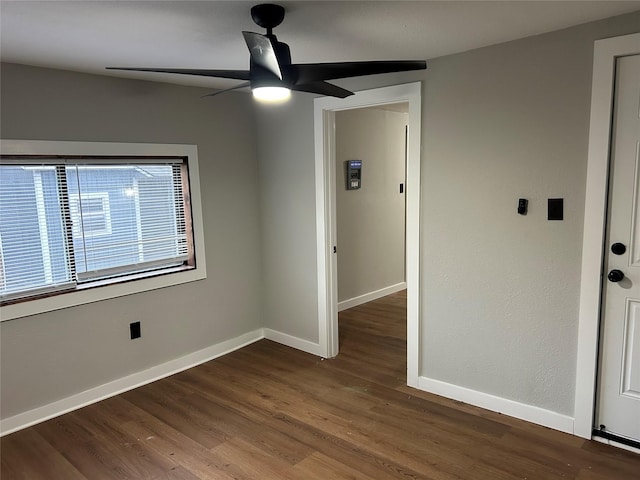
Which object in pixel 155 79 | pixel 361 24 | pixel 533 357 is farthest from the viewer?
pixel 155 79

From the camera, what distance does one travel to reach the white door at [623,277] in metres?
2.33

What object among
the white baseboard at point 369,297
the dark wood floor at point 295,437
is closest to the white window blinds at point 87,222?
the dark wood floor at point 295,437

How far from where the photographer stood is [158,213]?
3.62m

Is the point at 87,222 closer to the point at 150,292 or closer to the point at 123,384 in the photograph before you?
the point at 150,292

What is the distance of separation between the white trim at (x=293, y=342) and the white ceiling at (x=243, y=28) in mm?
2322

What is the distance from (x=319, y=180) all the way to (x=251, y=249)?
3.25 ft

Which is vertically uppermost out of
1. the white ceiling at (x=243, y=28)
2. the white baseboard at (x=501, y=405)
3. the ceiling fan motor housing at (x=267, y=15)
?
the white ceiling at (x=243, y=28)

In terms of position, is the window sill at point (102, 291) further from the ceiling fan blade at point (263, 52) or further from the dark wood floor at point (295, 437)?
the ceiling fan blade at point (263, 52)

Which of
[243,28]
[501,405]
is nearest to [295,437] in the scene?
[501,405]

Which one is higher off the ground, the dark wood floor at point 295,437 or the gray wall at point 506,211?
the gray wall at point 506,211

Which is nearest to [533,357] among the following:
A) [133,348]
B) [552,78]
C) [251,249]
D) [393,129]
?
[552,78]

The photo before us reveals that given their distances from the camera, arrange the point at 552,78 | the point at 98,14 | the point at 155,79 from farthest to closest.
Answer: the point at 155,79, the point at 552,78, the point at 98,14

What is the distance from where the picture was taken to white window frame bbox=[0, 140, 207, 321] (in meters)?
2.86

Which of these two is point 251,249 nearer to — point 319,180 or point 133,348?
point 319,180
